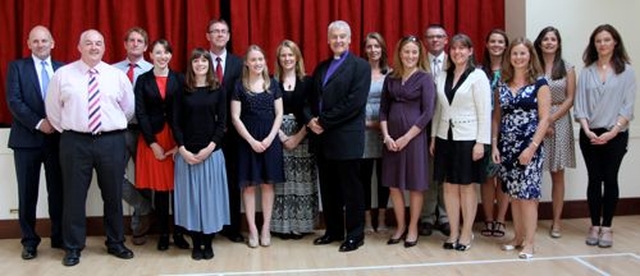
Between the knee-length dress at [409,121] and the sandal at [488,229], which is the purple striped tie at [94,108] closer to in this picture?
the knee-length dress at [409,121]

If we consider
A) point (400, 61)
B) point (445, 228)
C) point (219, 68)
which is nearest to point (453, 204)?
point (445, 228)

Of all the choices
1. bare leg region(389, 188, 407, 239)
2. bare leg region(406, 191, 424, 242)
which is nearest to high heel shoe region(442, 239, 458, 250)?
bare leg region(406, 191, 424, 242)

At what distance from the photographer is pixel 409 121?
150 inches

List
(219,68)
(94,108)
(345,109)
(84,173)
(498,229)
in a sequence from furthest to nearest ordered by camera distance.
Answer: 1. (498,229)
2. (219,68)
3. (345,109)
4. (84,173)
5. (94,108)

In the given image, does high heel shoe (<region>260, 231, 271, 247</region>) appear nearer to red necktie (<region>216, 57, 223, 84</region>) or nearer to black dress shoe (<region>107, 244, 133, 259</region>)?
black dress shoe (<region>107, 244, 133, 259</region>)

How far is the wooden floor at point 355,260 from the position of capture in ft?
11.3

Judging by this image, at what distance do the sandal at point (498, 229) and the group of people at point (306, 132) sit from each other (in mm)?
16

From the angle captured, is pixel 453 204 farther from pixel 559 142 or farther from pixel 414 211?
pixel 559 142

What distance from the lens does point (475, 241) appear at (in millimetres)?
4082

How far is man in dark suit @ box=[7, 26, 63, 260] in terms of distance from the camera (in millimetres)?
3723

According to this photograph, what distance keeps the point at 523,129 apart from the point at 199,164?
197cm

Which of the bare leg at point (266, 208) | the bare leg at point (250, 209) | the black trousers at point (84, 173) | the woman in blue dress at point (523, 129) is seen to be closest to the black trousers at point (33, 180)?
the black trousers at point (84, 173)

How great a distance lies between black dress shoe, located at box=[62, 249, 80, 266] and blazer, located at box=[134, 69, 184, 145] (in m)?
0.80

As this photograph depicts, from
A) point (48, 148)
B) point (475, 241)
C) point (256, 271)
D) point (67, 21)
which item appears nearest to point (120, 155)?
point (48, 148)
